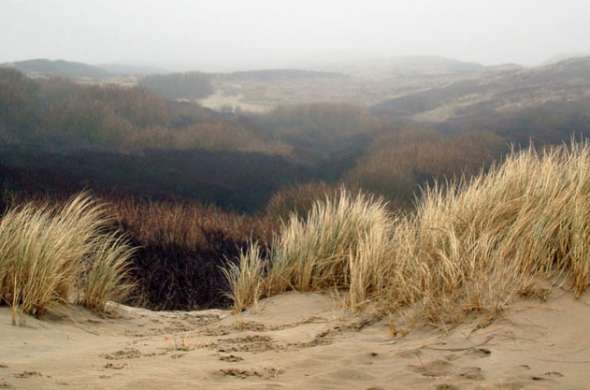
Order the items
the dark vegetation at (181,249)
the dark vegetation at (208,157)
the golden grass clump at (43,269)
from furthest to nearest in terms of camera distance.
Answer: the dark vegetation at (208,157) < the dark vegetation at (181,249) < the golden grass clump at (43,269)

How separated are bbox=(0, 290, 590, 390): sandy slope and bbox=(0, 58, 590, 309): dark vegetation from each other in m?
2.63

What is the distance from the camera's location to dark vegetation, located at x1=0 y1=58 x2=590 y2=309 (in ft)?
27.5

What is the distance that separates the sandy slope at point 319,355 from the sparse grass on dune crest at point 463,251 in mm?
234

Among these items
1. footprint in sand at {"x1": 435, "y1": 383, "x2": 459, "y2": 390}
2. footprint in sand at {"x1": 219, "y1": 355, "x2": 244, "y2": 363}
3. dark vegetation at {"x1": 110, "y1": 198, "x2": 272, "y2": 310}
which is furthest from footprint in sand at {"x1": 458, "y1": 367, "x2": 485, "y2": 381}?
dark vegetation at {"x1": 110, "y1": 198, "x2": 272, "y2": 310}

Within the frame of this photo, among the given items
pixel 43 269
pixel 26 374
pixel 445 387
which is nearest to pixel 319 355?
pixel 445 387

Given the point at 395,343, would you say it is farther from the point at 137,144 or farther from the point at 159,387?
the point at 137,144

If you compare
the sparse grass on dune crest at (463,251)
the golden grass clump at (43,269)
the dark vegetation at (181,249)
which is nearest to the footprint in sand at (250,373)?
the sparse grass on dune crest at (463,251)

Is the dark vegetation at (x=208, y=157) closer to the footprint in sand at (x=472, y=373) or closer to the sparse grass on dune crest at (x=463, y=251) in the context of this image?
the sparse grass on dune crest at (x=463, y=251)

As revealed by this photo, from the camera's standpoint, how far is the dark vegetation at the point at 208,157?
27.5 ft

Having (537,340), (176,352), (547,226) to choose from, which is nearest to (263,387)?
(176,352)

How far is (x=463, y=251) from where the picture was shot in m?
4.12

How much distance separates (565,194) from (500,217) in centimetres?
53

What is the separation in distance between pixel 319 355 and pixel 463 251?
161 cm

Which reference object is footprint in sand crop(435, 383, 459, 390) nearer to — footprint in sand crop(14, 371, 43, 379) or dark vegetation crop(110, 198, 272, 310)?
footprint in sand crop(14, 371, 43, 379)
